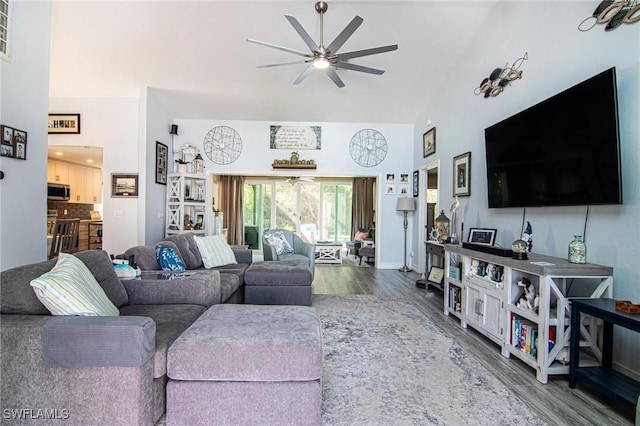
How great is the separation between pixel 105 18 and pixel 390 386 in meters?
4.79

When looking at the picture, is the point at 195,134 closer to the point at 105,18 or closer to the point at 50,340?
the point at 105,18

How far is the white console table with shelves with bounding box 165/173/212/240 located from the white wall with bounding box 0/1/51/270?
7.82ft

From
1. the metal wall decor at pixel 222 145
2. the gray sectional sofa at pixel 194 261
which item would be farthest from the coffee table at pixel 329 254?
the gray sectional sofa at pixel 194 261

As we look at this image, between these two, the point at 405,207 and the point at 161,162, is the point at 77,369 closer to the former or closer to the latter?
the point at 161,162

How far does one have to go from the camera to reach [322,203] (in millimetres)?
8883

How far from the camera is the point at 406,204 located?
5.77 metres

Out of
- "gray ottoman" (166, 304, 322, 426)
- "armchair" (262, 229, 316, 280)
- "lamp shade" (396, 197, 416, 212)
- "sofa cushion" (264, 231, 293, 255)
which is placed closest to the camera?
"gray ottoman" (166, 304, 322, 426)

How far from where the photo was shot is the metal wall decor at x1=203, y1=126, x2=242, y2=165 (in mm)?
5918

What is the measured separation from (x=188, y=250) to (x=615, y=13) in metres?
4.24

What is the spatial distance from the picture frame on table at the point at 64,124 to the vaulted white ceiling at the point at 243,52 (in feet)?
1.13

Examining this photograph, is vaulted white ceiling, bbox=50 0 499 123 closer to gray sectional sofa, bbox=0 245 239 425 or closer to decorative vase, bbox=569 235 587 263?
decorative vase, bbox=569 235 587 263

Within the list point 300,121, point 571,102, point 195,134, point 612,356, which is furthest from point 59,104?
point 612,356

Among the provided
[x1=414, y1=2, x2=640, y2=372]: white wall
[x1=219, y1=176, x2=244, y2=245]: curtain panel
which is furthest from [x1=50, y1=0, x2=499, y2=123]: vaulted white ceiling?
[x1=219, y1=176, x2=244, y2=245]: curtain panel

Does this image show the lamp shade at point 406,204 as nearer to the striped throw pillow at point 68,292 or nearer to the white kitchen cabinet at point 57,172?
the striped throw pillow at point 68,292
